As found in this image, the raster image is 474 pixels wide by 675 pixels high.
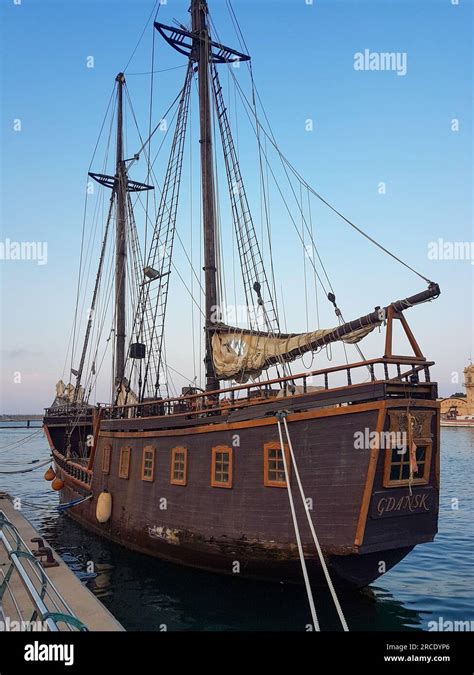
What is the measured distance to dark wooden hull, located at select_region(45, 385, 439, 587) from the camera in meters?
9.67

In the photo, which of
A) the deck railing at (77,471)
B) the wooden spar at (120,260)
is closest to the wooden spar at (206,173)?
the deck railing at (77,471)

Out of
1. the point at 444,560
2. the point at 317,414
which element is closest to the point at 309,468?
the point at 317,414

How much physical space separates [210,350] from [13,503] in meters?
10.4

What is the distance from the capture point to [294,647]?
26.3 feet

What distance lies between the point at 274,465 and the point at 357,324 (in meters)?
3.76

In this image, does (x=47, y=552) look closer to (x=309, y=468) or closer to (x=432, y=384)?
(x=309, y=468)

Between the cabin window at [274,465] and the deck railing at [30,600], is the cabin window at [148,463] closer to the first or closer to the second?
the deck railing at [30,600]

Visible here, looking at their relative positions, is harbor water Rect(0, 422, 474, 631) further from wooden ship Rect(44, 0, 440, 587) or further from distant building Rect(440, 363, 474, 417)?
distant building Rect(440, 363, 474, 417)

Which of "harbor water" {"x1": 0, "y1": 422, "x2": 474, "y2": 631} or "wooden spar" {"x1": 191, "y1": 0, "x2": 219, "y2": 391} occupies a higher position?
"wooden spar" {"x1": 191, "y1": 0, "x2": 219, "y2": 391}

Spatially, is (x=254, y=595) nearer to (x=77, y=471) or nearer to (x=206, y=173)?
(x=77, y=471)

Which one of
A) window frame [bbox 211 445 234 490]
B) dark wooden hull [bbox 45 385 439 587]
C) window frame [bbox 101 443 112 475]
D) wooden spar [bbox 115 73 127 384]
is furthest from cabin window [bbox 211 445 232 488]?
wooden spar [bbox 115 73 127 384]

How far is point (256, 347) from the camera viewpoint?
14492 mm

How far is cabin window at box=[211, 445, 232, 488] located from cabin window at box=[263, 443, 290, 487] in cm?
111

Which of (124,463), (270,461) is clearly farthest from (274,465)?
(124,463)
